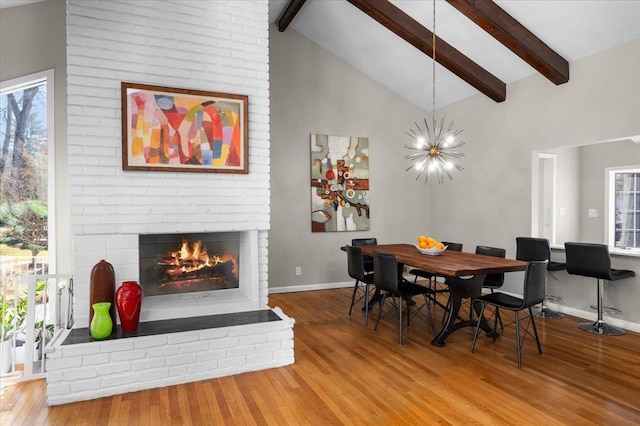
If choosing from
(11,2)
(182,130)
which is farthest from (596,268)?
(11,2)

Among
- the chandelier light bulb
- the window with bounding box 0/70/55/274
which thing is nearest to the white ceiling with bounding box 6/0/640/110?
the chandelier light bulb

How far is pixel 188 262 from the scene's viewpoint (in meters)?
3.88

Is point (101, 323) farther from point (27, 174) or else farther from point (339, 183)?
point (339, 183)

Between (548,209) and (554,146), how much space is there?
191 centimetres

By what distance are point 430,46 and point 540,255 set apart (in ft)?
9.22

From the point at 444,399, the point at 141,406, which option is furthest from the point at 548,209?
the point at 141,406

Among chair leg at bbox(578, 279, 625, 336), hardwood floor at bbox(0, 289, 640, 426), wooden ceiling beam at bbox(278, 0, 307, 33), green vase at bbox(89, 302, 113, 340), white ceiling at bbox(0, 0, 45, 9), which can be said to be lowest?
hardwood floor at bbox(0, 289, 640, 426)

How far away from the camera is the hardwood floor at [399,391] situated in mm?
2529

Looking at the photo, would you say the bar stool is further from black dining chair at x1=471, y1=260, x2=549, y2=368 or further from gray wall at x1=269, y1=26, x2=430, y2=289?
gray wall at x1=269, y1=26, x2=430, y2=289

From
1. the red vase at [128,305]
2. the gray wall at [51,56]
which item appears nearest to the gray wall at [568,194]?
the red vase at [128,305]

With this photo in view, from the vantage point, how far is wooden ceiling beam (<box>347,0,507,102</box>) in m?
4.89

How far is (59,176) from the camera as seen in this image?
14.6 ft

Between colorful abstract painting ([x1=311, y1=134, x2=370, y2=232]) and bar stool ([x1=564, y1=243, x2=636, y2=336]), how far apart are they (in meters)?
2.98

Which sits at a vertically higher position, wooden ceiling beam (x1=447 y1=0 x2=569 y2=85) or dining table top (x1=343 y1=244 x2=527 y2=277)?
wooden ceiling beam (x1=447 y1=0 x2=569 y2=85)
